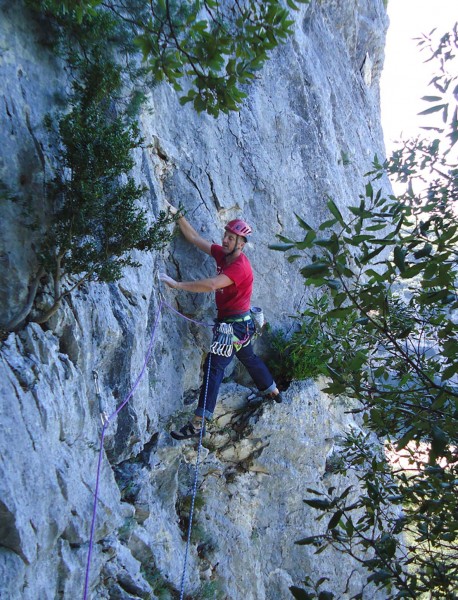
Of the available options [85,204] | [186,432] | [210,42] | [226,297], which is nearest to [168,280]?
[226,297]

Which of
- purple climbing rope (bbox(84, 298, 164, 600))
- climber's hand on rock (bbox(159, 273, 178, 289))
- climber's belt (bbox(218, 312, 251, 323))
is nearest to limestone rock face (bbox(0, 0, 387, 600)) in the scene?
purple climbing rope (bbox(84, 298, 164, 600))

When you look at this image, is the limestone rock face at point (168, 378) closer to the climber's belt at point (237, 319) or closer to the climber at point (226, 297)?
the climber at point (226, 297)

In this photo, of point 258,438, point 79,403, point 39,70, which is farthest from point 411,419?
point 258,438

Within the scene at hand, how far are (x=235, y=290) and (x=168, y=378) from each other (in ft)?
4.48

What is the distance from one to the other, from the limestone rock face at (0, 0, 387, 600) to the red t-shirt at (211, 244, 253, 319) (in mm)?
354

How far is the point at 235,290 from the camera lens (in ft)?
18.0

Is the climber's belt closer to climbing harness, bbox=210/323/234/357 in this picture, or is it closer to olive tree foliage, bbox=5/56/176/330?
climbing harness, bbox=210/323/234/357

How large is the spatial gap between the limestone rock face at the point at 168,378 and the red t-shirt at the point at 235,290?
354 mm

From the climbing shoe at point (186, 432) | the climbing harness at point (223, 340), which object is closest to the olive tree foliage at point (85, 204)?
the climbing harness at point (223, 340)

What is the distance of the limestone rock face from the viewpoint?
3.12 meters

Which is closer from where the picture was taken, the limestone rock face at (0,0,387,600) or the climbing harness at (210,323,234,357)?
the limestone rock face at (0,0,387,600)

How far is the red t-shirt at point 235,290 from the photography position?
17.6 ft

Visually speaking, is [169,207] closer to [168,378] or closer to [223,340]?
[223,340]

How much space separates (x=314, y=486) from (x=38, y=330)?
5.45 meters
